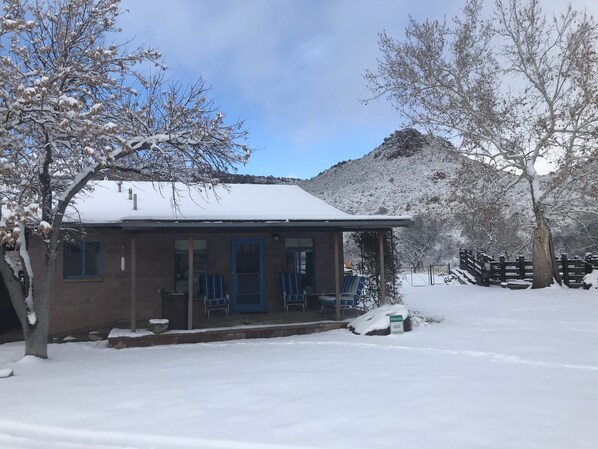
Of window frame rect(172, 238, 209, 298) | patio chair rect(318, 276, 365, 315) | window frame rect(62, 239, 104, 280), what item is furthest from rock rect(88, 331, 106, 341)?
patio chair rect(318, 276, 365, 315)

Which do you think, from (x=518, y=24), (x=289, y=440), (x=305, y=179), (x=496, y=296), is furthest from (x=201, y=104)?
(x=305, y=179)

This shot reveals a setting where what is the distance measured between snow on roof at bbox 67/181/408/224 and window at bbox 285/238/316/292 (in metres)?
0.99

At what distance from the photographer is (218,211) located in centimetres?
1102

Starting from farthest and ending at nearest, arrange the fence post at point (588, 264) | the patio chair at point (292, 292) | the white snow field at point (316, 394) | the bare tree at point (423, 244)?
1. the bare tree at point (423, 244)
2. the fence post at point (588, 264)
3. the patio chair at point (292, 292)
4. the white snow field at point (316, 394)

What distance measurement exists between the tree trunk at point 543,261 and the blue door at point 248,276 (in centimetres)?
990

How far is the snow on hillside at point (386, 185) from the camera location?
3981cm

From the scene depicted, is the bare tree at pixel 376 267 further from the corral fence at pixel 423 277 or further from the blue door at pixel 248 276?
the corral fence at pixel 423 277

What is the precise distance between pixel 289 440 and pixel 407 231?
31.9 m

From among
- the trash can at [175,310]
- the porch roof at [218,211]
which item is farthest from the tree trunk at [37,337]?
the trash can at [175,310]

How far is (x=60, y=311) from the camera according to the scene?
394 inches

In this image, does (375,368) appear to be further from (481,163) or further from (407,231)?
(407,231)

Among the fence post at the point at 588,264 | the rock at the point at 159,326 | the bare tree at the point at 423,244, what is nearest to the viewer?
the rock at the point at 159,326

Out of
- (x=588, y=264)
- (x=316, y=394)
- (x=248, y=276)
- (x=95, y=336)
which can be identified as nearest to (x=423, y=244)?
(x=588, y=264)

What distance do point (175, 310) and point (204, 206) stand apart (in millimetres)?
3033
